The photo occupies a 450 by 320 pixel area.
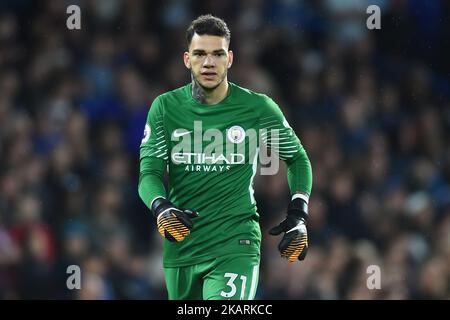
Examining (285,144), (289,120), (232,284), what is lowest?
(232,284)

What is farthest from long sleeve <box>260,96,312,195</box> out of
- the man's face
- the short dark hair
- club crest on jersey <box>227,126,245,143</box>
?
the short dark hair

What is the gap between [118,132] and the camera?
11.0 m

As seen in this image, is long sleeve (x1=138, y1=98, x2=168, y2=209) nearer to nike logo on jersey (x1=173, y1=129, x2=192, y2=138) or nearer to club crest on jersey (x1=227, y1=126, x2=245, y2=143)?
nike logo on jersey (x1=173, y1=129, x2=192, y2=138)

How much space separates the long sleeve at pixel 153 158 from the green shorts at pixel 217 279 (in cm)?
48

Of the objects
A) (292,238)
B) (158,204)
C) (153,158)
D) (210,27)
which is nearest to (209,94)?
(210,27)

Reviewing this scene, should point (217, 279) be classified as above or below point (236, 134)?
below

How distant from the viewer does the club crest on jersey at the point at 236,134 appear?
6.21 meters

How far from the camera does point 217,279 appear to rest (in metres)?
5.98

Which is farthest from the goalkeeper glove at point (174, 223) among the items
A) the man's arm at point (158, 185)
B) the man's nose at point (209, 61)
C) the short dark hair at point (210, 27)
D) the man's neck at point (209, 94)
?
the short dark hair at point (210, 27)

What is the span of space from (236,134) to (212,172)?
0.90 ft

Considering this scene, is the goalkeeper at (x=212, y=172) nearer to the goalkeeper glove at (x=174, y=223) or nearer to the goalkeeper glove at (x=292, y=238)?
the goalkeeper glove at (x=292, y=238)

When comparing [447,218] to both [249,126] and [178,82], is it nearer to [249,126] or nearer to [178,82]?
[178,82]

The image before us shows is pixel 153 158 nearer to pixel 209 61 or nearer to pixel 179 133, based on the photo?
pixel 179 133

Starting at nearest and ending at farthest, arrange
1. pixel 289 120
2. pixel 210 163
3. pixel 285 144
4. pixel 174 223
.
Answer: pixel 174 223 < pixel 210 163 < pixel 285 144 < pixel 289 120
